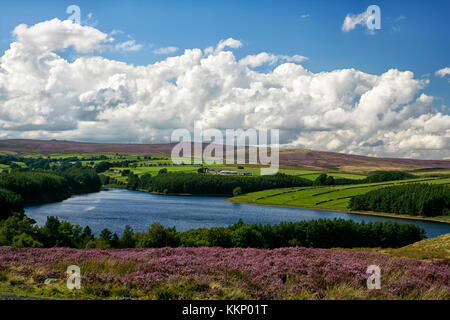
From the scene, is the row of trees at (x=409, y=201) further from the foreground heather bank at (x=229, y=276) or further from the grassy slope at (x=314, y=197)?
the foreground heather bank at (x=229, y=276)

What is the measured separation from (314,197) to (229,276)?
475ft

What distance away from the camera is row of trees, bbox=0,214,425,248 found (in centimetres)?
4534

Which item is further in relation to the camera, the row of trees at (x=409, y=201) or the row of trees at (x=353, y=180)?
the row of trees at (x=353, y=180)

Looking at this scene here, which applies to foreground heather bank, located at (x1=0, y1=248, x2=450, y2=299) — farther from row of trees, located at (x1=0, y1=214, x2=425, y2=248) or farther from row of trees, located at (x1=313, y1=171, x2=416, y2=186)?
row of trees, located at (x1=313, y1=171, x2=416, y2=186)

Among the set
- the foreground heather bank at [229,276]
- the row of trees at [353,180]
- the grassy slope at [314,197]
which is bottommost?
the grassy slope at [314,197]

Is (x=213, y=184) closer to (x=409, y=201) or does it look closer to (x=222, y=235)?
(x=409, y=201)

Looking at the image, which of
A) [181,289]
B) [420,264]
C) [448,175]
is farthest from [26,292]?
[448,175]

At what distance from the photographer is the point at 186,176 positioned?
7825 inches

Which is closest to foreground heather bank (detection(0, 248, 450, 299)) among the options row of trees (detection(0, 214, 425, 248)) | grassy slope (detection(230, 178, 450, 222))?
row of trees (detection(0, 214, 425, 248))

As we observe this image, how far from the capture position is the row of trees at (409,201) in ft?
440

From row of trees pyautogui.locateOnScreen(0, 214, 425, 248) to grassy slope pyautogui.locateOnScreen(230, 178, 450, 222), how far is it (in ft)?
172

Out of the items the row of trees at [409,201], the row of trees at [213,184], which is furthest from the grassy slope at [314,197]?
the row of trees at [213,184]

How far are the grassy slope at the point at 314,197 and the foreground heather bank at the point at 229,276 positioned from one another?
12974 cm
